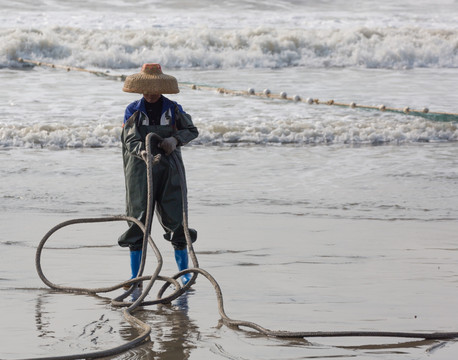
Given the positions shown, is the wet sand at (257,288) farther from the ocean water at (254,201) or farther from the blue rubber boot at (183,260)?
the blue rubber boot at (183,260)

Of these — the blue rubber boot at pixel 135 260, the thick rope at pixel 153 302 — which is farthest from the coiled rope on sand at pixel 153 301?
the blue rubber boot at pixel 135 260

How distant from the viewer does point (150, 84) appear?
5363mm

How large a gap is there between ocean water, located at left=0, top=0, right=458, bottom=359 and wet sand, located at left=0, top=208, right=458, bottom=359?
15mm

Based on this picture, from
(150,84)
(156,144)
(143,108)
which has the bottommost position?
(156,144)

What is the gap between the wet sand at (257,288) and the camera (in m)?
4.44

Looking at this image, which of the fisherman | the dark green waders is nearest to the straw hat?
the fisherman

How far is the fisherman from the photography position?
5379mm

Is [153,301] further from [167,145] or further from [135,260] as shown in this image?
[167,145]

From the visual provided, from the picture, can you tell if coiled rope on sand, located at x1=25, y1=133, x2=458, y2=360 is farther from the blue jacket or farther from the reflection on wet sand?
the blue jacket

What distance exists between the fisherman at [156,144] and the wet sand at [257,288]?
514mm

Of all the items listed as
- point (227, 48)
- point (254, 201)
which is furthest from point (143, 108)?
point (227, 48)

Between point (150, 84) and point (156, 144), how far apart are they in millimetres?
355

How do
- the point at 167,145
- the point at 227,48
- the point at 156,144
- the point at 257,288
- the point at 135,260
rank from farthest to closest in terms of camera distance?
the point at 227,48
the point at 135,260
the point at 257,288
the point at 156,144
the point at 167,145

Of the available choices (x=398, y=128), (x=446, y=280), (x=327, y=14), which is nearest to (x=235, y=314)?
(x=446, y=280)
